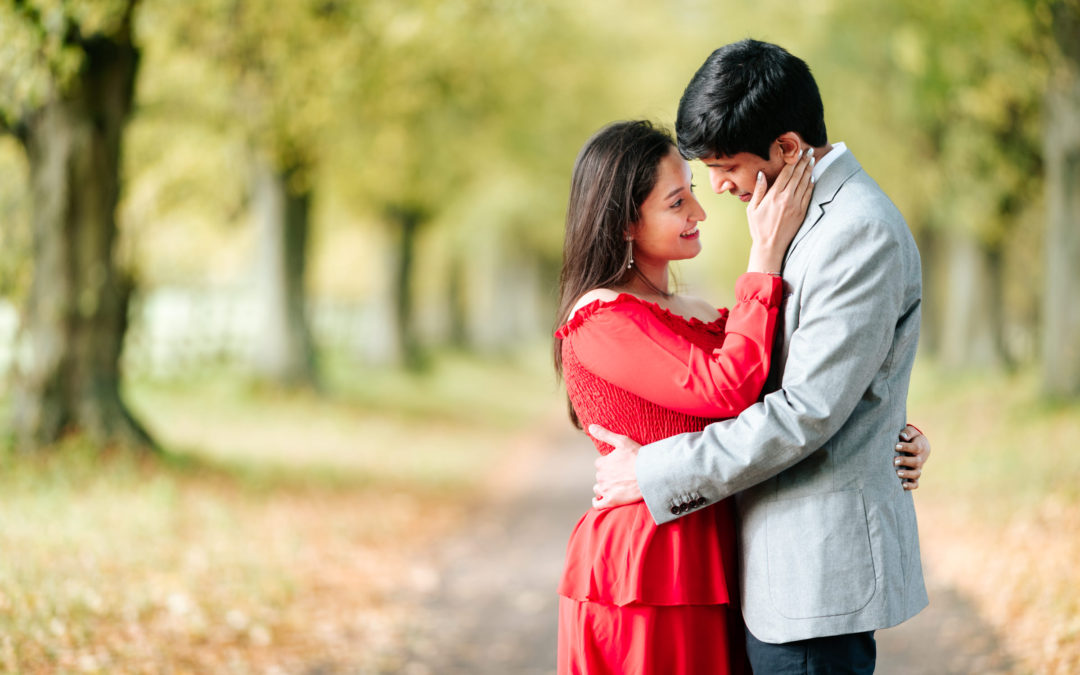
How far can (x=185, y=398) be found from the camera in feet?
50.6

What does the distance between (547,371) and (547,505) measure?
21.5 metres

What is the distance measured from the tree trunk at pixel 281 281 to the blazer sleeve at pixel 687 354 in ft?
46.6

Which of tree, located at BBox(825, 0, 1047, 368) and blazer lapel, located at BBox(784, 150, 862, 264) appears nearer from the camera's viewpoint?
blazer lapel, located at BBox(784, 150, 862, 264)

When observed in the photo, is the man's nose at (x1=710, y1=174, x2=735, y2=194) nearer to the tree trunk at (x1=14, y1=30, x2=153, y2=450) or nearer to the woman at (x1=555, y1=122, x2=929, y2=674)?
the woman at (x1=555, y1=122, x2=929, y2=674)

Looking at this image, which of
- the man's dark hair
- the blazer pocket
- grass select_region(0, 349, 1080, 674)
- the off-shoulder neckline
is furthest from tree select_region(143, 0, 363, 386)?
the blazer pocket

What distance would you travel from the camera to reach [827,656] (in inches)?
95.8

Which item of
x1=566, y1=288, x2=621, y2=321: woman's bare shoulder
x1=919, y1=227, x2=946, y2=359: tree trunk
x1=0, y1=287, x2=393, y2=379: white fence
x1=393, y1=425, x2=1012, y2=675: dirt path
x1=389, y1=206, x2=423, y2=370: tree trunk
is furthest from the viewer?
x1=389, y1=206, x2=423, y2=370: tree trunk

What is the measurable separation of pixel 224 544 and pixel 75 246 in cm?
349

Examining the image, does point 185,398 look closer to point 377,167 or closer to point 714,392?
point 377,167

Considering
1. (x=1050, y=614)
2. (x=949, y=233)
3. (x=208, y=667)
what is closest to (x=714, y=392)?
(x=208, y=667)

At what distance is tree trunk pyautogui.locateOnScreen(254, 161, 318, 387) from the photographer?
53.7 feet

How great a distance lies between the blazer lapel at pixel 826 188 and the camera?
2490 millimetres

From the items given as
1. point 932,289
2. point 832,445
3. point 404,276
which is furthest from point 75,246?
point 932,289

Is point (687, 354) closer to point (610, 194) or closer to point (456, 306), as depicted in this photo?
point (610, 194)
